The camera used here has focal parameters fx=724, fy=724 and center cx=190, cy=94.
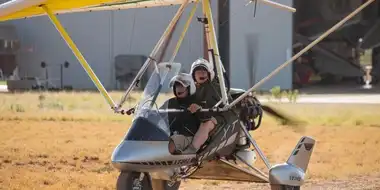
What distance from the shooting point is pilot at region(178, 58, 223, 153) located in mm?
7461

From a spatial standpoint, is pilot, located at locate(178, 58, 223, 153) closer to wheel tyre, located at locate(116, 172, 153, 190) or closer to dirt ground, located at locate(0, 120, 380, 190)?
wheel tyre, located at locate(116, 172, 153, 190)

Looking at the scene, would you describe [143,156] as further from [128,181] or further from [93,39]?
[93,39]

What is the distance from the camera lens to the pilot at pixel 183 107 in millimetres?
7484

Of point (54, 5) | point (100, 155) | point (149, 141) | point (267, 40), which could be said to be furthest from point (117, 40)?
point (149, 141)

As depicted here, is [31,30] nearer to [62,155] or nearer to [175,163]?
[62,155]

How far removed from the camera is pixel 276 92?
2258 cm

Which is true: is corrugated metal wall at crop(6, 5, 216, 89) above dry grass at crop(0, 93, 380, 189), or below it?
above

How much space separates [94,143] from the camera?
14.1 meters

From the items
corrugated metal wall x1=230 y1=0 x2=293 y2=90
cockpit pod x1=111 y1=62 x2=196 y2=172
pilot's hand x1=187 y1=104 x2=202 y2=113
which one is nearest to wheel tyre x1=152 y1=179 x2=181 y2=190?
cockpit pod x1=111 y1=62 x2=196 y2=172

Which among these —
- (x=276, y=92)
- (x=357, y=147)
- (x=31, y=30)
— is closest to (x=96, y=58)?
(x=31, y=30)

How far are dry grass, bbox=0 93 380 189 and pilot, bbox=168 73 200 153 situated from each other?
7.95ft

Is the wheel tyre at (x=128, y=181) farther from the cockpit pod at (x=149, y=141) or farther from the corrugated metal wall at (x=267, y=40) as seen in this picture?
the corrugated metal wall at (x=267, y=40)

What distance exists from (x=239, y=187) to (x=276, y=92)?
12688 millimetres

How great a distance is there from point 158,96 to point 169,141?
22.4 inches
